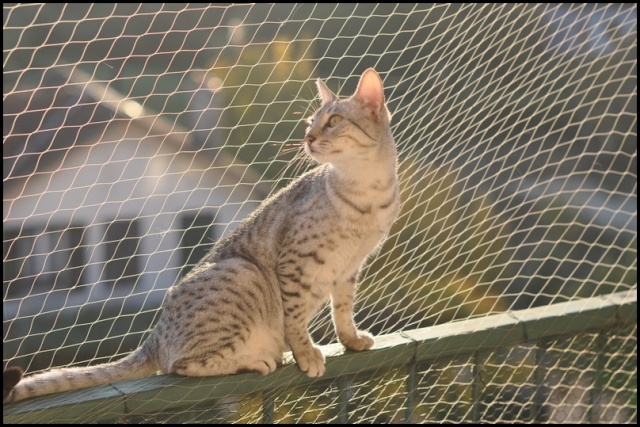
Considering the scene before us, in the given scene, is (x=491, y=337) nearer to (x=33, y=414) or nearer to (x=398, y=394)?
(x=398, y=394)

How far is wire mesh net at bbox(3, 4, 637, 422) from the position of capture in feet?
7.97

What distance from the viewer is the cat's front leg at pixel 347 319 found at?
231 centimetres

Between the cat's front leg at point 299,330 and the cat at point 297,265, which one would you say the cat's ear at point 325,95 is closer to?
the cat at point 297,265

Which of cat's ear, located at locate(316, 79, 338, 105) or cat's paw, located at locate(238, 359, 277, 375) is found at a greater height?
cat's ear, located at locate(316, 79, 338, 105)

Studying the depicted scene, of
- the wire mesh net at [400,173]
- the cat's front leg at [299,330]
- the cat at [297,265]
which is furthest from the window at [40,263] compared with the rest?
the cat's front leg at [299,330]

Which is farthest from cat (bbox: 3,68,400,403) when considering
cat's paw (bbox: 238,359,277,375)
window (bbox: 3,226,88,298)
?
window (bbox: 3,226,88,298)

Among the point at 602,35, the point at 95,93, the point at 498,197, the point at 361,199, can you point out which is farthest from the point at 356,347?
the point at 95,93

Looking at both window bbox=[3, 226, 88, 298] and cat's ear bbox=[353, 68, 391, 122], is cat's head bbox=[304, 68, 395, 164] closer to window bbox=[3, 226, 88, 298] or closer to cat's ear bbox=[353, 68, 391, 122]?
cat's ear bbox=[353, 68, 391, 122]

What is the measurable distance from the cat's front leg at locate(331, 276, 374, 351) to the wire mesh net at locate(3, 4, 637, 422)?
101 mm

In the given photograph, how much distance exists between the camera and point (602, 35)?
3662 millimetres

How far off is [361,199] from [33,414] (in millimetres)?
1021

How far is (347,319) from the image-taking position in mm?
2379

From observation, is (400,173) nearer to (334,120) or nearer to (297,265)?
(334,120)

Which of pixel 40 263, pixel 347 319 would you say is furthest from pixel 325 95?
pixel 40 263
